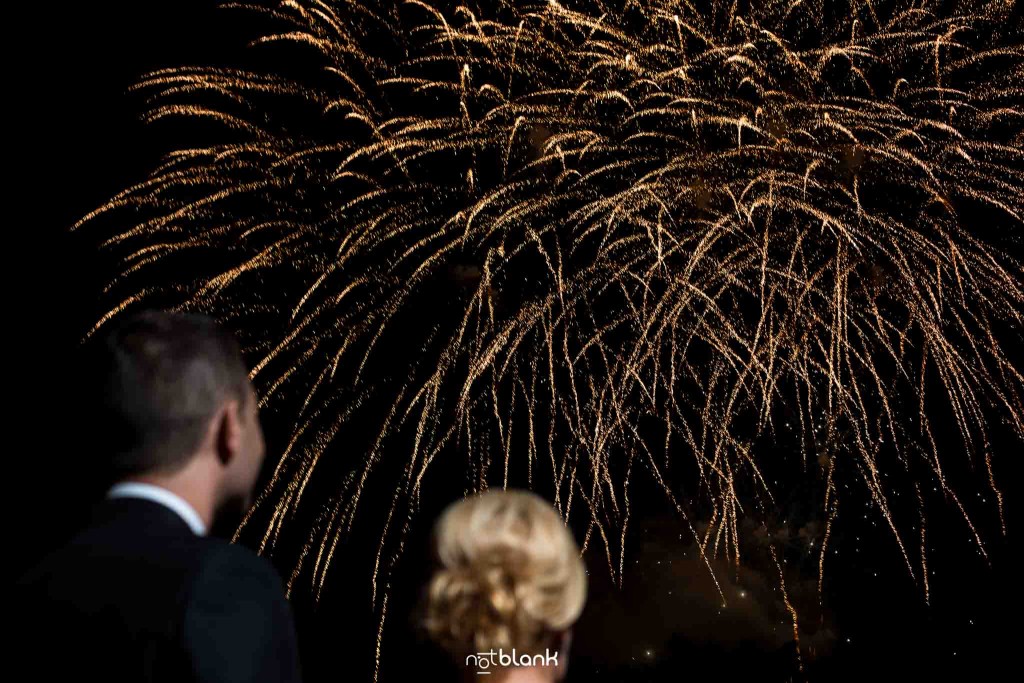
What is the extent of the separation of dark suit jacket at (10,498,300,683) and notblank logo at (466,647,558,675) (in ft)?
2.63

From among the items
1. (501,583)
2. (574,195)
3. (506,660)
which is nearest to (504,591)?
(501,583)

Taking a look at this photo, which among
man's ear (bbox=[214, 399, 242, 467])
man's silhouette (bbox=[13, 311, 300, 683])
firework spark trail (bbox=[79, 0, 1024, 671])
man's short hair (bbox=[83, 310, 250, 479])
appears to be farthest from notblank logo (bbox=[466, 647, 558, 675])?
firework spark trail (bbox=[79, 0, 1024, 671])

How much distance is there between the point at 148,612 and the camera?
6.75 feet

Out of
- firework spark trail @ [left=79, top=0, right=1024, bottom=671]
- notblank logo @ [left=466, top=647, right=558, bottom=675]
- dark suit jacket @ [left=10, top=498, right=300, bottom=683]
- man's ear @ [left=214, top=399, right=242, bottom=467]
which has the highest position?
firework spark trail @ [left=79, top=0, right=1024, bottom=671]

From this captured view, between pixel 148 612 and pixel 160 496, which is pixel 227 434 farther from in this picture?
pixel 148 612

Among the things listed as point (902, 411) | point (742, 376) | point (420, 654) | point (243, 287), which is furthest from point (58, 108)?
point (902, 411)

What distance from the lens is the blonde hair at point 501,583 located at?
2859 mm

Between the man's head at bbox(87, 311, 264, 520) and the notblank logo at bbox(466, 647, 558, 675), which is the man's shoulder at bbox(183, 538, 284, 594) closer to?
the man's head at bbox(87, 311, 264, 520)

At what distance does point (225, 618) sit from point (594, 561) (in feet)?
28.3

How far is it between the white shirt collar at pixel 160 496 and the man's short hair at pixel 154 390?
0.04 meters

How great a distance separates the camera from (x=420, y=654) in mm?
3111

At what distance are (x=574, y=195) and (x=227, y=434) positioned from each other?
508 centimetres

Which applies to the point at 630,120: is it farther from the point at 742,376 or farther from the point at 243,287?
the point at 243,287

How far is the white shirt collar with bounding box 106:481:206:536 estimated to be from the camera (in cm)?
236
